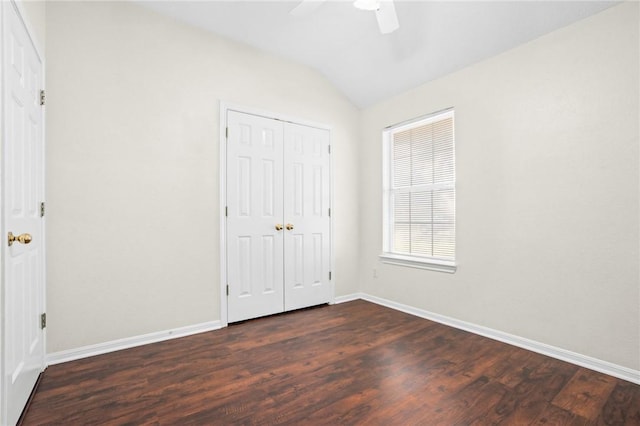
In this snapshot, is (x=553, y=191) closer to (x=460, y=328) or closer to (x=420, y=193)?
(x=420, y=193)

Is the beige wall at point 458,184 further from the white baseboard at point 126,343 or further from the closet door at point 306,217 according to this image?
Answer: the closet door at point 306,217

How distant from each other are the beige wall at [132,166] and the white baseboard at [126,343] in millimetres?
44

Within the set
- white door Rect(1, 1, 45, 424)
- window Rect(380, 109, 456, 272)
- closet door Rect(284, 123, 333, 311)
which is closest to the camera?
white door Rect(1, 1, 45, 424)

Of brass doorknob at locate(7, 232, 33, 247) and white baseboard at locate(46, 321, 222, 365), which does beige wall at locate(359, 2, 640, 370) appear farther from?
brass doorknob at locate(7, 232, 33, 247)

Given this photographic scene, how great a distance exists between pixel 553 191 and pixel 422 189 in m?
1.27

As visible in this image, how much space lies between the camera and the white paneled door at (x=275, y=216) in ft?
10.6

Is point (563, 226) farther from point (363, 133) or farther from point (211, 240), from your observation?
point (211, 240)

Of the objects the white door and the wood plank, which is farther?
the wood plank

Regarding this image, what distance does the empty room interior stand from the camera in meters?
1.89

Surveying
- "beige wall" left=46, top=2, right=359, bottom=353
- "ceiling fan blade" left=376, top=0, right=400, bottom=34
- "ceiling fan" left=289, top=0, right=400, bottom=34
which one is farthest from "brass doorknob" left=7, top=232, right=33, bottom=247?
"ceiling fan blade" left=376, top=0, right=400, bottom=34

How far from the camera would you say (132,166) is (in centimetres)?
269

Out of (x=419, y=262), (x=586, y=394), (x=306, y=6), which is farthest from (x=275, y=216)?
(x=586, y=394)

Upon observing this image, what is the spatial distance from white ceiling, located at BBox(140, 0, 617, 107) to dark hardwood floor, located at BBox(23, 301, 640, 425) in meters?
2.58

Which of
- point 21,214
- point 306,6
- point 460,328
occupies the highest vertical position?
point 306,6
